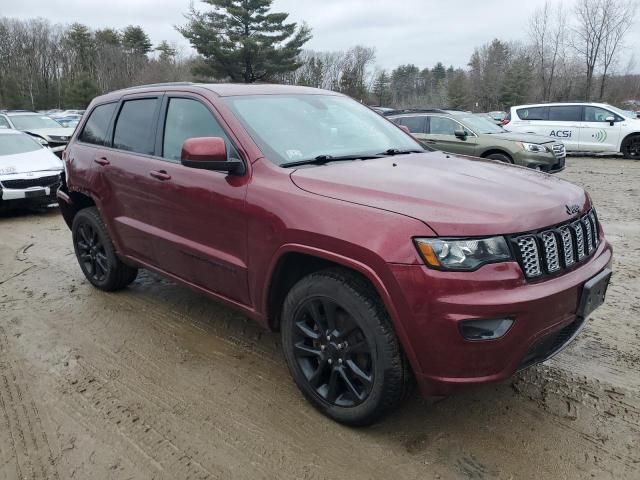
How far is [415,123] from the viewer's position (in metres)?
11.7

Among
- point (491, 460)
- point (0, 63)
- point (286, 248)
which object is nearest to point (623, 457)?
point (491, 460)

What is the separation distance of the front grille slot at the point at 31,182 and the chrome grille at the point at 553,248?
847 cm

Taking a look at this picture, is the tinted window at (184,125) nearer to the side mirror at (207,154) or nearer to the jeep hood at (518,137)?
the side mirror at (207,154)

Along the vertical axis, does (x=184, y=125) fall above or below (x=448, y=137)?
above

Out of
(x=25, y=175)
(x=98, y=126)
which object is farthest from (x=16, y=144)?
(x=98, y=126)

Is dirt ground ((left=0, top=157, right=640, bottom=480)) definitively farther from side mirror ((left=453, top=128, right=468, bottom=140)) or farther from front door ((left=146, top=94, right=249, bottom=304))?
side mirror ((left=453, top=128, right=468, bottom=140))

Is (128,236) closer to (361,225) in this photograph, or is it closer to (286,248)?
(286,248)

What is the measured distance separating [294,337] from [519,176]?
1.55 metres

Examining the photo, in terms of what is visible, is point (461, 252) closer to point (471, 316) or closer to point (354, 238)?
point (471, 316)

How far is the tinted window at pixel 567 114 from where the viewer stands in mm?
15352

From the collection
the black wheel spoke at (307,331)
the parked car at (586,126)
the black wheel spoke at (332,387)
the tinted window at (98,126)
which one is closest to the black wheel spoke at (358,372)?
the black wheel spoke at (332,387)

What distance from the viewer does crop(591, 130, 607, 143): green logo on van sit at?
1506 centimetres

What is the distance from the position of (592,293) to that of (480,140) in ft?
28.7

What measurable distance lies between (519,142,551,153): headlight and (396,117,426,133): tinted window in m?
2.19
